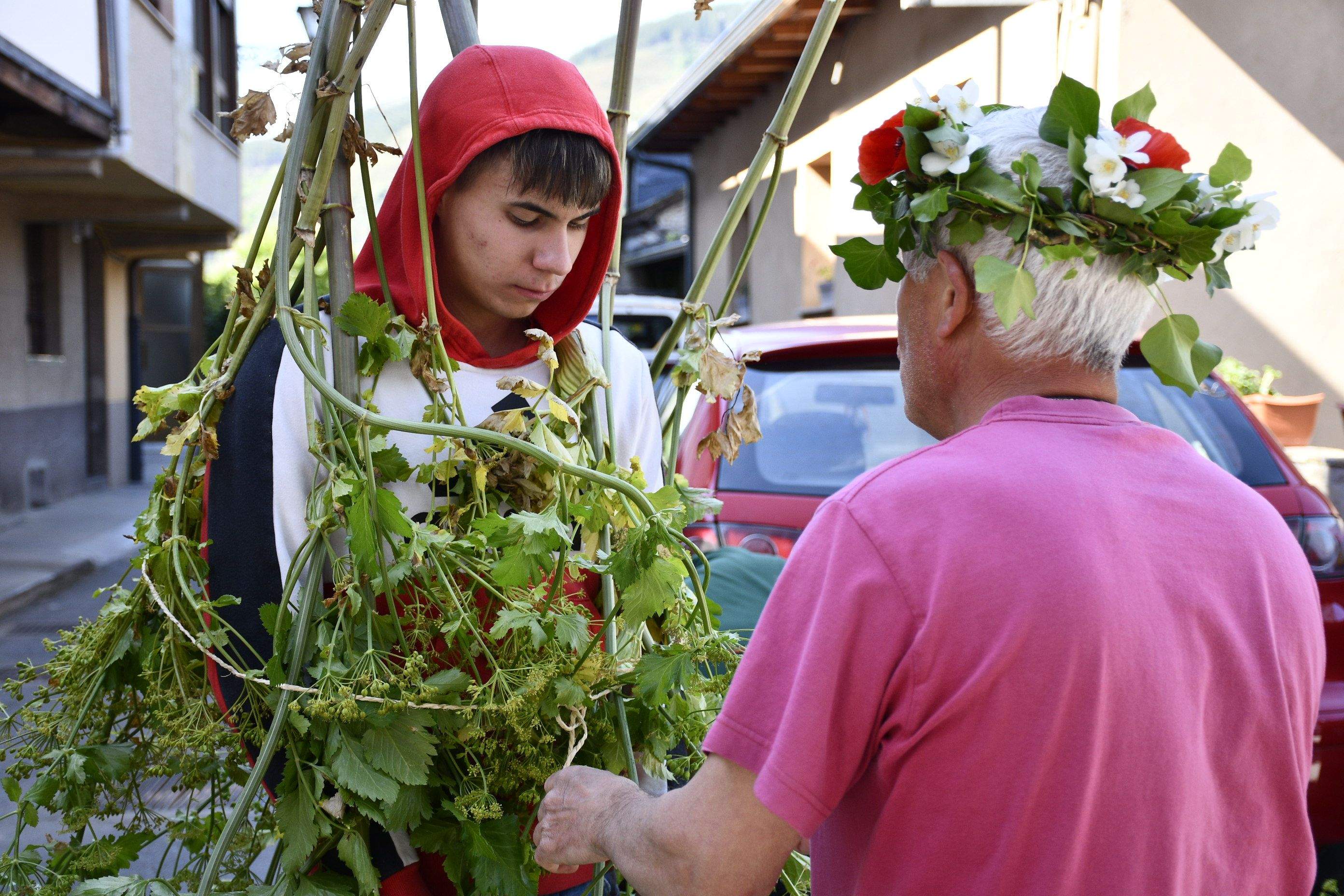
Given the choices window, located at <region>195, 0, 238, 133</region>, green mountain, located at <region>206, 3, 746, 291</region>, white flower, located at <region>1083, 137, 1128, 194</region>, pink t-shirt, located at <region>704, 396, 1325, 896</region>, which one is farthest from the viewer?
window, located at <region>195, 0, 238, 133</region>

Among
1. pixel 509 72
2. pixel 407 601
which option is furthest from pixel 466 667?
pixel 509 72

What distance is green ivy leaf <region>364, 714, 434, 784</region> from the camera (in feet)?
4.00

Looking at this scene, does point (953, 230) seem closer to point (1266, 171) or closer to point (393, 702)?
point (393, 702)

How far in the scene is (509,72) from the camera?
1.51 meters

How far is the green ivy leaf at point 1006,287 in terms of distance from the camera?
3.57ft

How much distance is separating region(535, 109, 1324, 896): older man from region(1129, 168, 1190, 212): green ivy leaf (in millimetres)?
78

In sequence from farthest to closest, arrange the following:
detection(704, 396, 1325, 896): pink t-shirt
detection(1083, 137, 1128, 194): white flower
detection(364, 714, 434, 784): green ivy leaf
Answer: detection(364, 714, 434, 784): green ivy leaf < detection(1083, 137, 1128, 194): white flower < detection(704, 396, 1325, 896): pink t-shirt

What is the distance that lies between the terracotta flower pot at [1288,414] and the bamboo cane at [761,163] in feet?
17.7

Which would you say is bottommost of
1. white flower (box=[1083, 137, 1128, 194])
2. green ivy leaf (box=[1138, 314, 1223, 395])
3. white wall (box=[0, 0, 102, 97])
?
green ivy leaf (box=[1138, 314, 1223, 395])

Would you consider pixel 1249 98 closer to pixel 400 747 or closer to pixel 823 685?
pixel 823 685

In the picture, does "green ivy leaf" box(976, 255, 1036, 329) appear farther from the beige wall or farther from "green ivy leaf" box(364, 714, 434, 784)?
the beige wall

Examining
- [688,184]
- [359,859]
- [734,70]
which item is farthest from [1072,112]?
[688,184]

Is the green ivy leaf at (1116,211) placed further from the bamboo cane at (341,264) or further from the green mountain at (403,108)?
the bamboo cane at (341,264)

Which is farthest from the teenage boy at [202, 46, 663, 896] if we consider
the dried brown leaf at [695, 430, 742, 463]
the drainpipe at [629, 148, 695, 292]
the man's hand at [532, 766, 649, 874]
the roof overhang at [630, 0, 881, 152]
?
the drainpipe at [629, 148, 695, 292]
